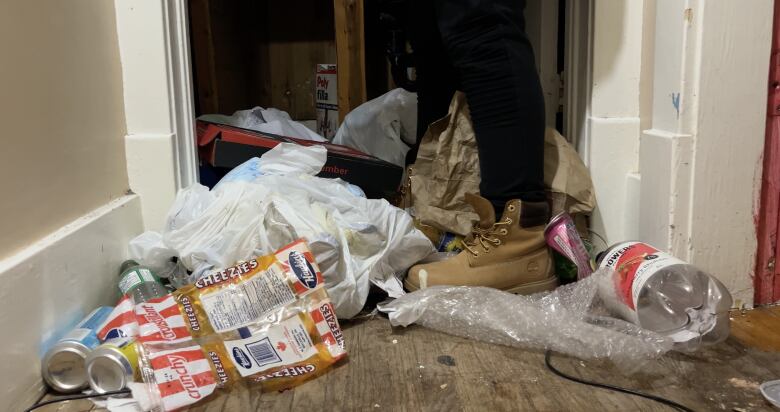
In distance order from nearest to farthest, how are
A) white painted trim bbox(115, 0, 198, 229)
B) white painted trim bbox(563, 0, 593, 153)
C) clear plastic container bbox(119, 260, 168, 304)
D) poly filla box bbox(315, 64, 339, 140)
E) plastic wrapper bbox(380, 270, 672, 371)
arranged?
1. plastic wrapper bbox(380, 270, 672, 371)
2. clear plastic container bbox(119, 260, 168, 304)
3. white painted trim bbox(115, 0, 198, 229)
4. white painted trim bbox(563, 0, 593, 153)
5. poly filla box bbox(315, 64, 339, 140)

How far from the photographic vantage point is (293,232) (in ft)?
3.37

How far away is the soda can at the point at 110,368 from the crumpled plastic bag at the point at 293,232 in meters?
0.24

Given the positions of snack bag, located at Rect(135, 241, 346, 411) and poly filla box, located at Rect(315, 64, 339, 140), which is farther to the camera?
poly filla box, located at Rect(315, 64, 339, 140)

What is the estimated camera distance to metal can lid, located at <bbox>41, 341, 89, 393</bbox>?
31.7 inches

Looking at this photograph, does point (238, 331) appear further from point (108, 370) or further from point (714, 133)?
point (714, 133)

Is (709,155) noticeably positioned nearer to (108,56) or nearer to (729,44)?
(729,44)

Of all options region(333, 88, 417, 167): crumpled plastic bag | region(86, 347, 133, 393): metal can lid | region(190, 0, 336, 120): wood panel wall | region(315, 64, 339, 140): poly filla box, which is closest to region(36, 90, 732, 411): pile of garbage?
region(86, 347, 133, 393): metal can lid

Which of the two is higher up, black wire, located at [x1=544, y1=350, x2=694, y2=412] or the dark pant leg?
the dark pant leg

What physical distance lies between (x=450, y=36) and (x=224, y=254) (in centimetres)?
54

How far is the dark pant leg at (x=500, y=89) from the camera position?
3.30ft

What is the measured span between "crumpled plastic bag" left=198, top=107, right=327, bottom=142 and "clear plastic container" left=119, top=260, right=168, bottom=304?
64 centimetres

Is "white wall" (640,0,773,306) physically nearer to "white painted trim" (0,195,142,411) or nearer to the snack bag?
the snack bag

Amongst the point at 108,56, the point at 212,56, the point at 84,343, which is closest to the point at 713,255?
the point at 84,343

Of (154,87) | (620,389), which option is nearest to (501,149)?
(620,389)
